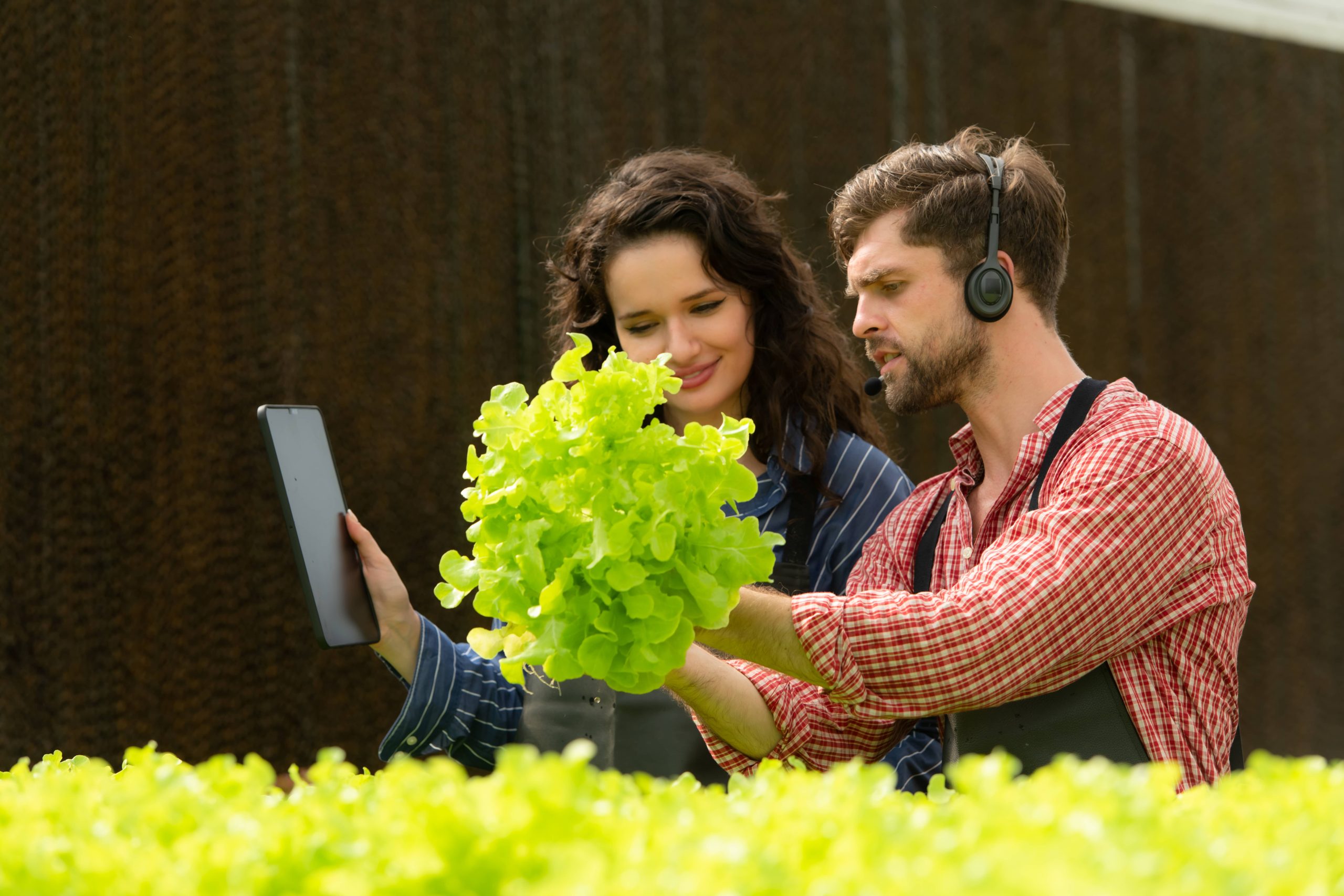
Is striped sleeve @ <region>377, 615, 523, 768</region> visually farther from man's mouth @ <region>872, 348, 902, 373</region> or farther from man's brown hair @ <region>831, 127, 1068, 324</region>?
man's brown hair @ <region>831, 127, 1068, 324</region>

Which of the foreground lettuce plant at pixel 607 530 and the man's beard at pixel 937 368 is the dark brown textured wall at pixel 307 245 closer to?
the man's beard at pixel 937 368

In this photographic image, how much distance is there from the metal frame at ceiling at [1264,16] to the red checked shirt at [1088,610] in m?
3.97

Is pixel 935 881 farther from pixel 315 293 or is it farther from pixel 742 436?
pixel 315 293

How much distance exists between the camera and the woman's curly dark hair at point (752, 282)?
2.29 m

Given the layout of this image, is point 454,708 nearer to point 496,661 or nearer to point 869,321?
point 496,661

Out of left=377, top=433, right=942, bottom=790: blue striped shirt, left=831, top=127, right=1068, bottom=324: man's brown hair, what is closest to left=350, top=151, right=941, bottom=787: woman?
left=377, top=433, right=942, bottom=790: blue striped shirt

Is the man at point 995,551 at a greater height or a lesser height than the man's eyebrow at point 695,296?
lesser

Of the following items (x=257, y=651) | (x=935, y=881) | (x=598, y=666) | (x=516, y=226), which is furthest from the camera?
(x=516, y=226)

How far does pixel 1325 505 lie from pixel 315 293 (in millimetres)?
4185

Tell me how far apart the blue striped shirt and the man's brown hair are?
39cm

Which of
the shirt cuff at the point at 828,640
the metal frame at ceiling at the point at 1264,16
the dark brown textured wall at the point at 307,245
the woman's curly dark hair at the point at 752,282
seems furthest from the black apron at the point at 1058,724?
the metal frame at ceiling at the point at 1264,16

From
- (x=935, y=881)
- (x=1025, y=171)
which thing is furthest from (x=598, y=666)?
(x=1025, y=171)

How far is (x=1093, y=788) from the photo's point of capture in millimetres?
905

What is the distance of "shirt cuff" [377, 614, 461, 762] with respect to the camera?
2.10 metres
